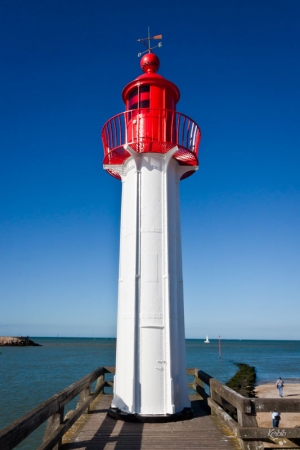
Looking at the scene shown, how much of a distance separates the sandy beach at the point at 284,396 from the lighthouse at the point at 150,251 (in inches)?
519

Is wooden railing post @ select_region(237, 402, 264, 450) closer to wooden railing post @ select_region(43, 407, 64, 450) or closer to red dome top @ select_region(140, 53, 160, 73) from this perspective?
wooden railing post @ select_region(43, 407, 64, 450)

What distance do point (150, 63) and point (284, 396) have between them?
25139mm

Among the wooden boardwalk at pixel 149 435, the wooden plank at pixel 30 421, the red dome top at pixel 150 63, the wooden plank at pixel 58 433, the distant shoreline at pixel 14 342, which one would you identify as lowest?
the distant shoreline at pixel 14 342

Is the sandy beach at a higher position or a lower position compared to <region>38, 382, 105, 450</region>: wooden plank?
lower

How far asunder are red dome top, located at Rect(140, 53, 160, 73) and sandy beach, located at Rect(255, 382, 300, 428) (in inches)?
656

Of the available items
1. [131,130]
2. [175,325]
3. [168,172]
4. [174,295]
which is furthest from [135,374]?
[131,130]

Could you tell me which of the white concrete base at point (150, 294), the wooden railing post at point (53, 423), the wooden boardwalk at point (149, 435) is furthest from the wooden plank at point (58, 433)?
the white concrete base at point (150, 294)

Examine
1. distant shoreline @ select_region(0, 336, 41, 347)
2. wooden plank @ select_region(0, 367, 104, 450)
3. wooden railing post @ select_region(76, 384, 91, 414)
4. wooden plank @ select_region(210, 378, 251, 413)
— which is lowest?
distant shoreline @ select_region(0, 336, 41, 347)

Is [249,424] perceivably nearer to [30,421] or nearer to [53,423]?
[53,423]

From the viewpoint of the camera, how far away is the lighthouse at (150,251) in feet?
23.4

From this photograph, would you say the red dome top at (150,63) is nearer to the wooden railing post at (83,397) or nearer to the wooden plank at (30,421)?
the wooden plank at (30,421)

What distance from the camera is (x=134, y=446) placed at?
18.6 feet

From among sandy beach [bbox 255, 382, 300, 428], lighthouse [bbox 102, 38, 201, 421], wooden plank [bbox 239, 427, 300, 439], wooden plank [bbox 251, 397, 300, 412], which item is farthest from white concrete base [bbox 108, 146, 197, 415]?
sandy beach [bbox 255, 382, 300, 428]

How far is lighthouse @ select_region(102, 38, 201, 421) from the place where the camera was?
7.12m
